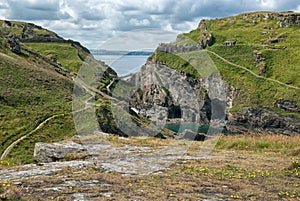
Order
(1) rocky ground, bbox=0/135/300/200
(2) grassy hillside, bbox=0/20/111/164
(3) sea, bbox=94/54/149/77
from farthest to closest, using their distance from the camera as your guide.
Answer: (2) grassy hillside, bbox=0/20/111/164 → (3) sea, bbox=94/54/149/77 → (1) rocky ground, bbox=0/135/300/200

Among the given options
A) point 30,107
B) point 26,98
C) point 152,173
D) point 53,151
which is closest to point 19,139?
point 30,107

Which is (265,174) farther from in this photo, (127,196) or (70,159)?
(70,159)

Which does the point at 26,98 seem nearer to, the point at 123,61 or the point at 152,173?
the point at 123,61

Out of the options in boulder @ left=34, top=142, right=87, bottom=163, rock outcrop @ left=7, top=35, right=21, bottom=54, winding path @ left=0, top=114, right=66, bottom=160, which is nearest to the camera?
boulder @ left=34, top=142, right=87, bottom=163

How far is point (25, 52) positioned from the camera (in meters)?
147

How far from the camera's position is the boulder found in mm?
23578

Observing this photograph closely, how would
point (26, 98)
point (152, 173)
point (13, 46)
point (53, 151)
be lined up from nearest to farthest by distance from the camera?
1. point (152, 173)
2. point (53, 151)
3. point (26, 98)
4. point (13, 46)

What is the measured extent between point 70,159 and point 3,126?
5398cm

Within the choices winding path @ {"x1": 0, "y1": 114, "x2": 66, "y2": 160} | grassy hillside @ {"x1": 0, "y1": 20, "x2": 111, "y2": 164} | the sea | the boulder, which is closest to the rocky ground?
the boulder

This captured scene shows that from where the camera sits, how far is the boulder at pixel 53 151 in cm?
2358

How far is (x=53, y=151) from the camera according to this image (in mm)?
23906

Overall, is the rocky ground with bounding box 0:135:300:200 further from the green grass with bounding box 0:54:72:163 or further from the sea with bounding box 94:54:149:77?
the green grass with bounding box 0:54:72:163

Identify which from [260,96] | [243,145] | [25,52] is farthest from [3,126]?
[260,96]

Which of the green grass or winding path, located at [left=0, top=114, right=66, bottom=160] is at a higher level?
the green grass
